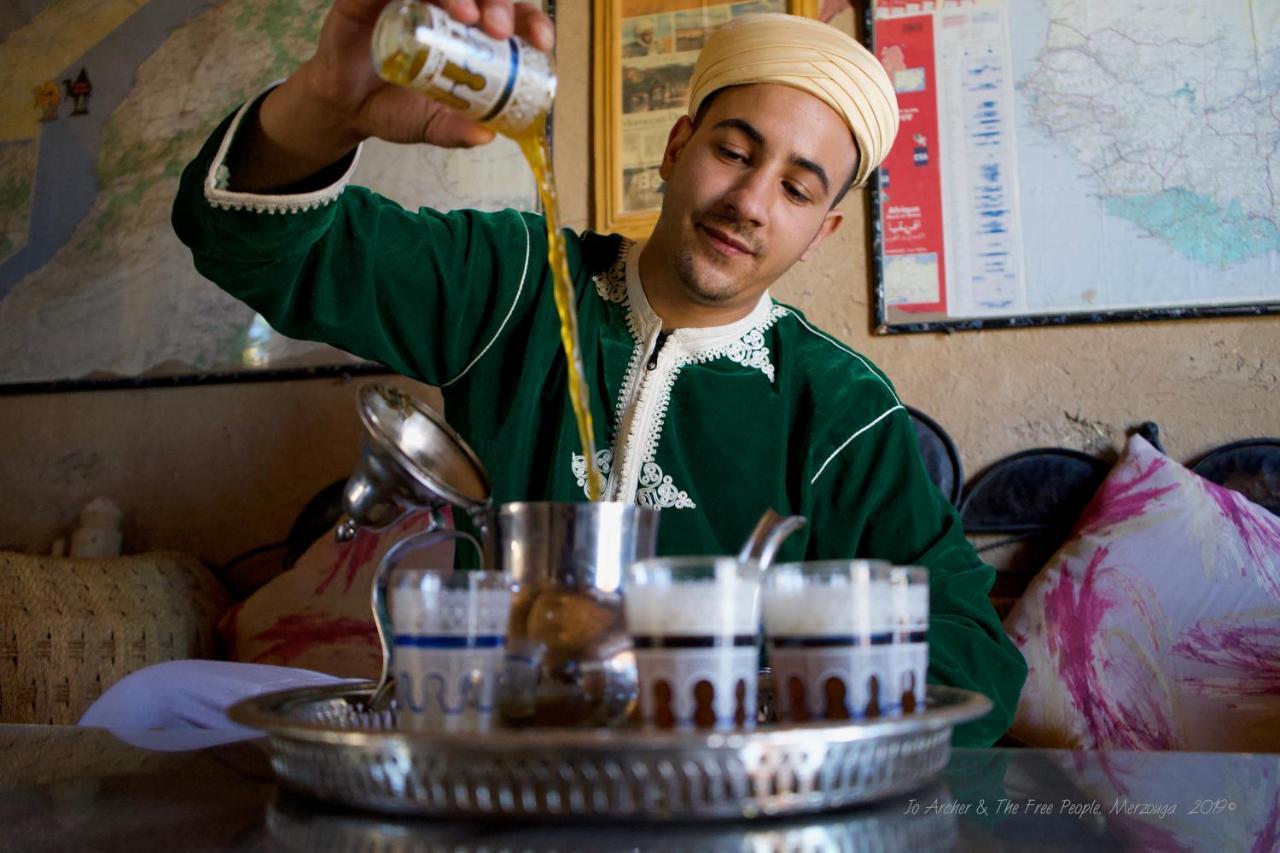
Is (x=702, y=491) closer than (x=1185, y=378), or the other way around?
(x=702, y=491)

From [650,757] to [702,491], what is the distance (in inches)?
31.5

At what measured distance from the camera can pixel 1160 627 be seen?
64.9 inches

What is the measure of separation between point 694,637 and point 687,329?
836 mm

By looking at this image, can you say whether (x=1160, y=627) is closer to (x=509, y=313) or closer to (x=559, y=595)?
(x=509, y=313)

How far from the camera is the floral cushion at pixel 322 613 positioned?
200 centimetres

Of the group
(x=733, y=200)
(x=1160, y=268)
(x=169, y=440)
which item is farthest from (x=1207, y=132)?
(x=169, y=440)

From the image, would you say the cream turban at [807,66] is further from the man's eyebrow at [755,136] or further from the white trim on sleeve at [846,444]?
the white trim on sleeve at [846,444]

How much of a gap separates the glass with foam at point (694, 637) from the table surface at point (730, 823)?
0.21ft

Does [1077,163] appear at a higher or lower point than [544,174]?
higher

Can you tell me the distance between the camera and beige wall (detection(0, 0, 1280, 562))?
1.95m

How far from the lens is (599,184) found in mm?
2291

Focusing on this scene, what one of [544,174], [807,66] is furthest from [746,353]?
[544,174]

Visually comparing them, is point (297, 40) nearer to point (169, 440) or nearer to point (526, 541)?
point (169, 440)

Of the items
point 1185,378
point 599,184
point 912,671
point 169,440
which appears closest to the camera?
point 912,671
